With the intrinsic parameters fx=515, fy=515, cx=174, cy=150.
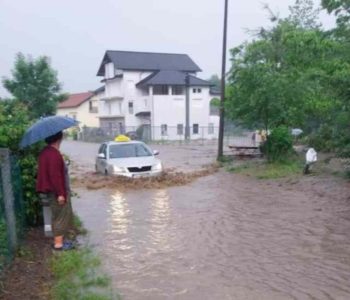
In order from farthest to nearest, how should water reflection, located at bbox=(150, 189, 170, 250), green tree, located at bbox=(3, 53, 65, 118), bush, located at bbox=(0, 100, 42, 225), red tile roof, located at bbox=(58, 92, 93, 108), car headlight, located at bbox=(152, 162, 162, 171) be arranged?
1. red tile roof, located at bbox=(58, 92, 93, 108)
2. green tree, located at bbox=(3, 53, 65, 118)
3. car headlight, located at bbox=(152, 162, 162, 171)
4. water reflection, located at bbox=(150, 189, 170, 250)
5. bush, located at bbox=(0, 100, 42, 225)

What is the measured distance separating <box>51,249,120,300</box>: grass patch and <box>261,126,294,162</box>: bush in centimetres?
1370

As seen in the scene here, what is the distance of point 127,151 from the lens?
17219 mm

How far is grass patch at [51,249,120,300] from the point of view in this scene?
5.42m

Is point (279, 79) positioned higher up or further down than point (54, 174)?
higher up

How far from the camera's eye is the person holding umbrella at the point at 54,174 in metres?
6.97

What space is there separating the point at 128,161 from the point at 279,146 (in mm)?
6569

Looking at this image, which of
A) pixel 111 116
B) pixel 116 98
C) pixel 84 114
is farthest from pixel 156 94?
pixel 84 114

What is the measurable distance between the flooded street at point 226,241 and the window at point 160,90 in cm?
4216

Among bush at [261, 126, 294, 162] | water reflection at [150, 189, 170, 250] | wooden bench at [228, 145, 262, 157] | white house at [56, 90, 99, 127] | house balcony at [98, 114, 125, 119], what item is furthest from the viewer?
white house at [56, 90, 99, 127]

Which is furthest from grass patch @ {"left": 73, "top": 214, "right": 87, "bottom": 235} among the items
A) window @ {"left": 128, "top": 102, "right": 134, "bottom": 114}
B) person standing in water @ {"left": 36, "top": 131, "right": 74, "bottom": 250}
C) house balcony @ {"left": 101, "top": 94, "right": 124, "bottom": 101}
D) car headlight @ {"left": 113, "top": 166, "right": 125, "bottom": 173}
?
house balcony @ {"left": 101, "top": 94, "right": 124, "bottom": 101}

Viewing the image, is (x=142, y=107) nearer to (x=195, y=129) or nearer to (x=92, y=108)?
(x=195, y=129)

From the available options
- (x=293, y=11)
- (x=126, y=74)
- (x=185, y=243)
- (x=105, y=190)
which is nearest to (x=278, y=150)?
(x=105, y=190)

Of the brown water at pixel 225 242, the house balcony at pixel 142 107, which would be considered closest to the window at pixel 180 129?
the house balcony at pixel 142 107

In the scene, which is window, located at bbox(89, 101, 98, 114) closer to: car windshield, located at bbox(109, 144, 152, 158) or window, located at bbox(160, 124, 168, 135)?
window, located at bbox(160, 124, 168, 135)
